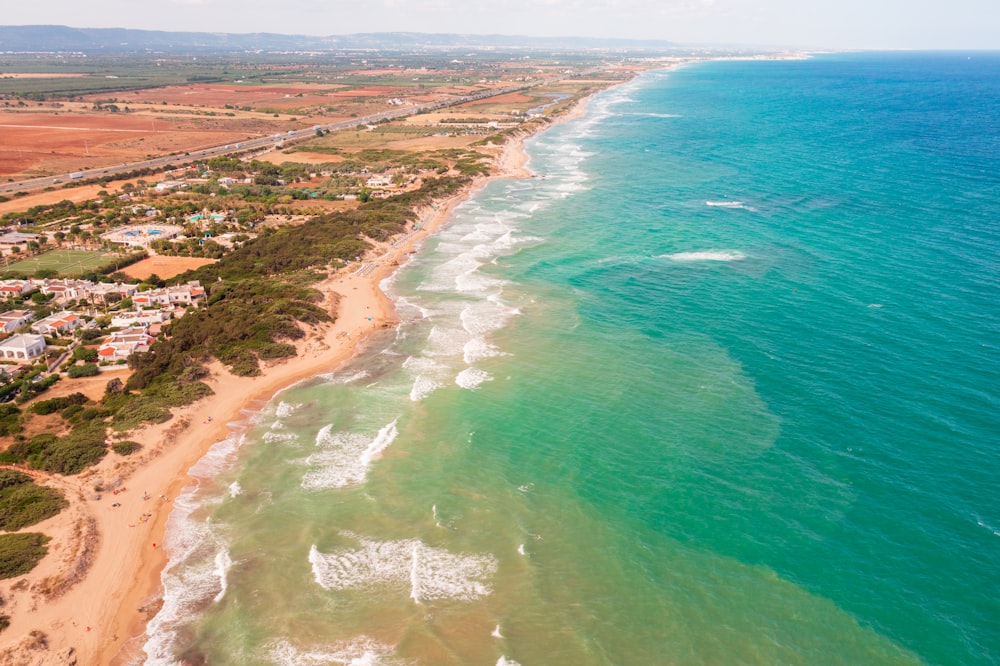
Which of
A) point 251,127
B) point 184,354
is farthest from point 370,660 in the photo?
point 251,127

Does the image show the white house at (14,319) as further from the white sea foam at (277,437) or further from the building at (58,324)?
the white sea foam at (277,437)

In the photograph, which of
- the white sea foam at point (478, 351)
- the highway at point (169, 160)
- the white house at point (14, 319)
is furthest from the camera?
the highway at point (169, 160)

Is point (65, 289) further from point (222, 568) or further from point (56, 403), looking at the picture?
point (222, 568)

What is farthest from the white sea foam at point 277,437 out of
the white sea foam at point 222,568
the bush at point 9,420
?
the bush at point 9,420

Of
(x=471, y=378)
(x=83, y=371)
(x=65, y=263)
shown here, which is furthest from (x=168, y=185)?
(x=471, y=378)

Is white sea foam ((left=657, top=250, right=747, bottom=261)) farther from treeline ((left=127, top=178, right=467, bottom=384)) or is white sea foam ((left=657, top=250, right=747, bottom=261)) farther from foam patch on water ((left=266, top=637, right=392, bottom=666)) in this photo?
foam patch on water ((left=266, top=637, right=392, bottom=666))

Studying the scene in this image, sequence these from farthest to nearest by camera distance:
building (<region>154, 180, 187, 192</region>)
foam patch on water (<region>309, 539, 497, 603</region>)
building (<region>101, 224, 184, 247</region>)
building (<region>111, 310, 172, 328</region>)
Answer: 1. building (<region>154, 180, 187, 192</region>)
2. building (<region>101, 224, 184, 247</region>)
3. building (<region>111, 310, 172, 328</region>)
4. foam patch on water (<region>309, 539, 497, 603</region>)

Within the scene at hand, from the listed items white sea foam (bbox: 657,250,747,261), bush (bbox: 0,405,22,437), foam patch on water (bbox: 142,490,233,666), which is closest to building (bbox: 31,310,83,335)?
bush (bbox: 0,405,22,437)
